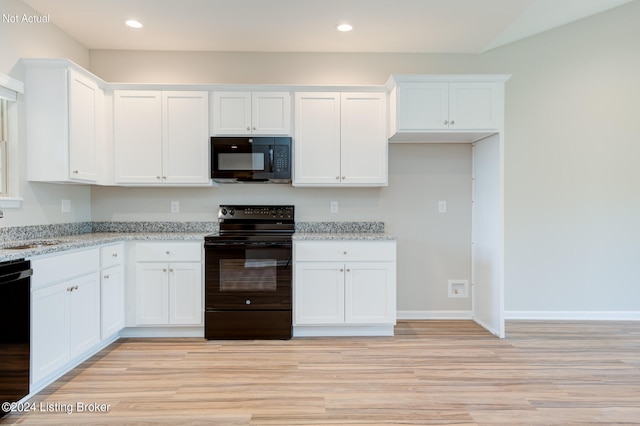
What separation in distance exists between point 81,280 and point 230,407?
144 cm

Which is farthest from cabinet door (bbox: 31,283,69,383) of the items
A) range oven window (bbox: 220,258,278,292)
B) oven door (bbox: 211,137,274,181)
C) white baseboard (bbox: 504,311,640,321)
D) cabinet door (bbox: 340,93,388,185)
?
white baseboard (bbox: 504,311,640,321)

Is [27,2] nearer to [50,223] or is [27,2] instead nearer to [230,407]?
[50,223]

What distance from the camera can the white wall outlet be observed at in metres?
3.74

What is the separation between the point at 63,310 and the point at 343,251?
2.12 m

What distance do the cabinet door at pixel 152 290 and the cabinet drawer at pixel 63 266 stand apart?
1.44ft

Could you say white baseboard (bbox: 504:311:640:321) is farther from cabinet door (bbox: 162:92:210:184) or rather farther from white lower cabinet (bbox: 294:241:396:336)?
cabinet door (bbox: 162:92:210:184)

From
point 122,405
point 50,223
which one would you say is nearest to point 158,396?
point 122,405

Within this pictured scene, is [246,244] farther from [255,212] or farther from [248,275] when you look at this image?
[255,212]

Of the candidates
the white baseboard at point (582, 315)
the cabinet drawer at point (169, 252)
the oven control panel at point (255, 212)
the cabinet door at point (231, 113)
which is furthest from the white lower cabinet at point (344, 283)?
the white baseboard at point (582, 315)

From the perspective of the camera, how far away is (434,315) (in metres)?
3.73

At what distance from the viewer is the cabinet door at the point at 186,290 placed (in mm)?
3139

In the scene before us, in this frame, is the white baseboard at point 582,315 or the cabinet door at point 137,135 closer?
the cabinet door at point 137,135

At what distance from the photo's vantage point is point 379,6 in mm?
2811

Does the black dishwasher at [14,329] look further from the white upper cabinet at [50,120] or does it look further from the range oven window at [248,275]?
the range oven window at [248,275]
